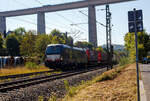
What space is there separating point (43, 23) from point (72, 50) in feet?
175

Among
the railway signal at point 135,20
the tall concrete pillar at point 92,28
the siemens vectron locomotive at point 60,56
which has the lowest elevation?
the siemens vectron locomotive at point 60,56

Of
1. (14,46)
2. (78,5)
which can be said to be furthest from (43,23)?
(14,46)

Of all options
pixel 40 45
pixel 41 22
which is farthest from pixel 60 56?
pixel 41 22

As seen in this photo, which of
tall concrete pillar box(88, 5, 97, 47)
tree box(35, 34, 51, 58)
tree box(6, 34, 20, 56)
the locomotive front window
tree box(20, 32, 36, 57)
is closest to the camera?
the locomotive front window

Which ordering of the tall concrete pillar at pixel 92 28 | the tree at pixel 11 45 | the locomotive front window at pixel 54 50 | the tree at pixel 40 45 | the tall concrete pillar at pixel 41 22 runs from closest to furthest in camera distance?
the locomotive front window at pixel 54 50
the tree at pixel 40 45
the tree at pixel 11 45
the tall concrete pillar at pixel 92 28
the tall concrete pillar at pixel 41 22

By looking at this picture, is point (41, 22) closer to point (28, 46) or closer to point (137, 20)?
point (28, 46)

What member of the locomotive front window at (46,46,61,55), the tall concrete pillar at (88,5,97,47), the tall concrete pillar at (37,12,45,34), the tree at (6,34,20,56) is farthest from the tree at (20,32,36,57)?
the tall concrete pillar at (37,12,45,34)

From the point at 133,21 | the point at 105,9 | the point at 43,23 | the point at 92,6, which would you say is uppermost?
the point at 92,6

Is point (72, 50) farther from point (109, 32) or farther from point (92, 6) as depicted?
point (92, 6)

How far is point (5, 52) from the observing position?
181ft

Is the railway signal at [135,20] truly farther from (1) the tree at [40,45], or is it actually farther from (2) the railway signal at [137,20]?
(1) the tree at [40,45]

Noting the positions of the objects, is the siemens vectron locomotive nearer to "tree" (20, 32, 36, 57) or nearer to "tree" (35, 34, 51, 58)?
"tree" (35, 34, 51, 58)

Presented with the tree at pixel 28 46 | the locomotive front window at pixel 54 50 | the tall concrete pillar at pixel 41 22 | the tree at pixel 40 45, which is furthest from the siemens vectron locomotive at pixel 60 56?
the tall concrete pillar at pixel 41 22

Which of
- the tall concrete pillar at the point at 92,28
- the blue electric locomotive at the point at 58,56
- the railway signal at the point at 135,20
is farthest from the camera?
the tall concrete pillar at the point at 92,28
